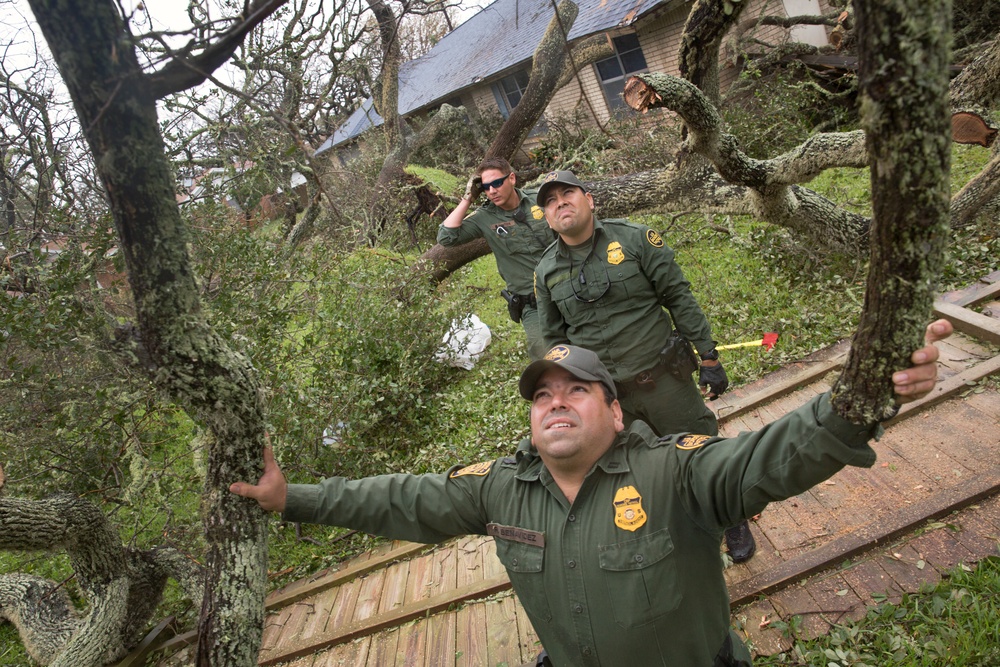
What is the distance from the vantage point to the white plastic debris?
22.6ft

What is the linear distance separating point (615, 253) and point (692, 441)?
164 cm

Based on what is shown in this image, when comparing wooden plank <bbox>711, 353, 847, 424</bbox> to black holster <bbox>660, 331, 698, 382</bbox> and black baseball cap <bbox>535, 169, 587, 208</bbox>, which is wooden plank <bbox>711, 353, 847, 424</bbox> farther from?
black baseball cap <bbox>535, 169, 587, 208</bbox>

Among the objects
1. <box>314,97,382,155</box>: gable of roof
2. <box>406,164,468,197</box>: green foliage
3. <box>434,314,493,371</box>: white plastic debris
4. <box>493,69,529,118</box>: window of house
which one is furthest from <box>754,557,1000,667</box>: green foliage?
<box>314,97,382,155</box>: gable of roof

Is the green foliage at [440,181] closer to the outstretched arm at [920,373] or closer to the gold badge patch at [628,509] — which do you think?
the gold badge patch at [628,509]

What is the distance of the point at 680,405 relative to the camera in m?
3.29

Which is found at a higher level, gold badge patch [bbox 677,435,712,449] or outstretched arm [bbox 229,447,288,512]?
outstretched arm [bbox 229,447,288,512]

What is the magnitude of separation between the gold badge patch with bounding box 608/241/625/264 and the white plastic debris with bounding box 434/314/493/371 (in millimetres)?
3550

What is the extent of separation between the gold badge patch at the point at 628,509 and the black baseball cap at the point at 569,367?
1.38ft

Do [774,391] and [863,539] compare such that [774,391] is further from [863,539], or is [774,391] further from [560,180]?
[560,180]

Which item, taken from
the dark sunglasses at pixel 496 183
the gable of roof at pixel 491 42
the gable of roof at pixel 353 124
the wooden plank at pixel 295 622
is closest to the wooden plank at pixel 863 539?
the wooden plank at pixel 295 622

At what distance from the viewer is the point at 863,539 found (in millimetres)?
3070

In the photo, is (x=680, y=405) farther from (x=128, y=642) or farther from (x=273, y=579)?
(x=128, y=642)

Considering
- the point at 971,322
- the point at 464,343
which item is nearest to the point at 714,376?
the point at 971,322

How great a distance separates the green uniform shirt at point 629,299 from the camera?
133 inches
